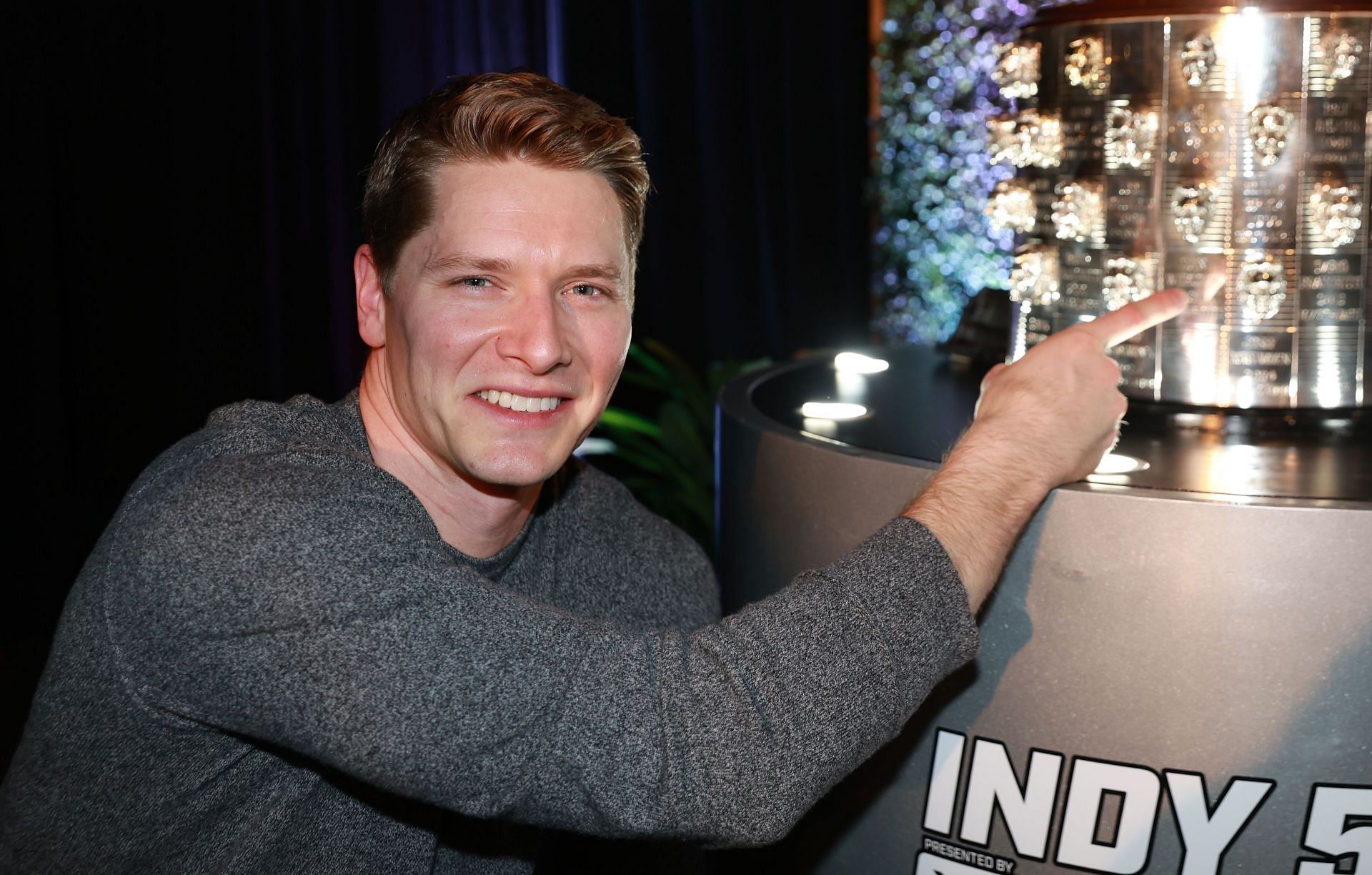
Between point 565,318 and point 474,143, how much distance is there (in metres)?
0.17

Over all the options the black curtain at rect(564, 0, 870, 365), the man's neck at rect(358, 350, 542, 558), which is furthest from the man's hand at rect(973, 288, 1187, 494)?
the black curtain at rect(564, 0, 870, 365)

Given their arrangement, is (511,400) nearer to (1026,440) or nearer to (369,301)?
(369,301)

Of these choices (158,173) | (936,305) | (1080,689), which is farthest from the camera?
(936,305)

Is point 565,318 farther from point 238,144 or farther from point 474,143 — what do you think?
point 238,144

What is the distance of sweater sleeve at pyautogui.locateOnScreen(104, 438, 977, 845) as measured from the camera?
85cm

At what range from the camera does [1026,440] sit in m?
0.98

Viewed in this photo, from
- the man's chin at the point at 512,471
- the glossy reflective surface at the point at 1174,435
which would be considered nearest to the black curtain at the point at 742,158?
the glossy reflective surface at the point at 1174,435

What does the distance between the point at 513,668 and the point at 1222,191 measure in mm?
728

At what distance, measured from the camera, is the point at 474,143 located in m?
1.10

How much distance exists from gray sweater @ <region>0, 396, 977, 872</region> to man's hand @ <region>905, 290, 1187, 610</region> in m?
0.04

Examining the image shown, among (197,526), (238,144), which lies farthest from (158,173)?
(197,526)

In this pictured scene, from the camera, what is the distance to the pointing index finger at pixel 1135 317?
3.50 feet

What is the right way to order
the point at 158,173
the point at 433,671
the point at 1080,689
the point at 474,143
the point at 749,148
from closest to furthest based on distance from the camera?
the point at 433,671 < the point at 1080,689 < the point at 474,143 < the point at 158,173 < the point at 749,148

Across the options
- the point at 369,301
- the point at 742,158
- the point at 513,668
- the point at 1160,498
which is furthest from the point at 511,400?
the point at 742,158
